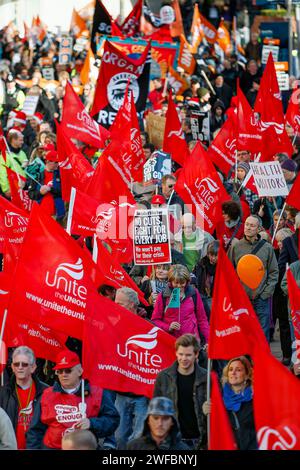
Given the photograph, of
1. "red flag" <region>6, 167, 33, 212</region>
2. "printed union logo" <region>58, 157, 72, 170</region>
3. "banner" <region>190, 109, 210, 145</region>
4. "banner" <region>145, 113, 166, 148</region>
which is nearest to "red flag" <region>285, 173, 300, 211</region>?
"printed union logo" <region>58, 157, 72, 170</region>

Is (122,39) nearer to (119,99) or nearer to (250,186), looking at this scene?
(119,99)

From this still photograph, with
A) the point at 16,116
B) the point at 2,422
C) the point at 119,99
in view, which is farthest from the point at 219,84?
the point at 2,422

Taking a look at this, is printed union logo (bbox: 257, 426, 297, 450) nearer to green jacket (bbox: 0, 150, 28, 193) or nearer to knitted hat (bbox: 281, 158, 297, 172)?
knitted hat (bbox: 281, 158, 297, 172)

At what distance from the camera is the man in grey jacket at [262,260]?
13586 mm

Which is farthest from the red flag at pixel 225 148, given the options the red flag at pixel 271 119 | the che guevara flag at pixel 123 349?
the che guevara flag at pixel 123 349

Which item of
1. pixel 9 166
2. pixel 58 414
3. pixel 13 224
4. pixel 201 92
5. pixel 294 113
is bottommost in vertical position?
pixel 58 414

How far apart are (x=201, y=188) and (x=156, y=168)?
160 cm

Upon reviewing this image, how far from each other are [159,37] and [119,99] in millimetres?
10495

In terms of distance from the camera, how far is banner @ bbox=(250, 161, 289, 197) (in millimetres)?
16016

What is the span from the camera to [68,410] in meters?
9.99

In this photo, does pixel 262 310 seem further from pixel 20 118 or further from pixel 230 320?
pixel 20 118

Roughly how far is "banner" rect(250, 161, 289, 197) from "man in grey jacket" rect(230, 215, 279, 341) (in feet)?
6.67

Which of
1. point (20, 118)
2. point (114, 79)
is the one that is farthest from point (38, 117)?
point (114, 79)

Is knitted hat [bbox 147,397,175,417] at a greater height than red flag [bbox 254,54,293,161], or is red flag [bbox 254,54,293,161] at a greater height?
red flag [bbox 254,54,293,161]
